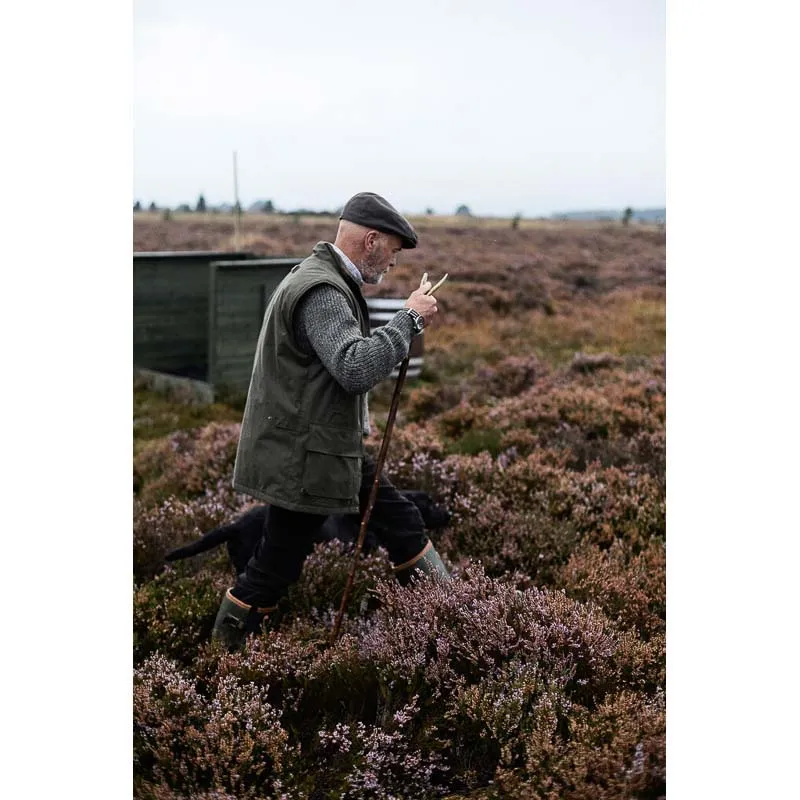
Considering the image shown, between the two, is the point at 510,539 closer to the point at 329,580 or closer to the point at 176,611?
the point at 329,580

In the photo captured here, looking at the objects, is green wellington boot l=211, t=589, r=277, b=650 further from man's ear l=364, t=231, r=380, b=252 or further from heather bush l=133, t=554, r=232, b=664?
man's ear l=364, t=231, r=380, b=252

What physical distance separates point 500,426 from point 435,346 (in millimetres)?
5825

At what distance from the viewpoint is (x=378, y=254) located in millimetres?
3689

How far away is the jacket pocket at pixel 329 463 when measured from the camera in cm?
358

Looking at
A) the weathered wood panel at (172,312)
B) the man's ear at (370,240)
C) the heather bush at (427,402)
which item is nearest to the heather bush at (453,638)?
the heather bush at (427,402)

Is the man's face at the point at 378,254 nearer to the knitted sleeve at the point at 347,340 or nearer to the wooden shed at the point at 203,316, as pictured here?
the knitted sleeve at the point at 347,340

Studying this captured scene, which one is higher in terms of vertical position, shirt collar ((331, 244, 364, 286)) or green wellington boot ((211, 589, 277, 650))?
shirt collar ((331, 244, 364, 286))

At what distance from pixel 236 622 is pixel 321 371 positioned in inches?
48.9

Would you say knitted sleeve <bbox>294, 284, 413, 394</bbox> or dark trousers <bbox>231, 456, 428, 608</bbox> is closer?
knitted sleeve <bbox>294, 284, 413, 394</bbox>

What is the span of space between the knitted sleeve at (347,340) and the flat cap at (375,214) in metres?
0.32

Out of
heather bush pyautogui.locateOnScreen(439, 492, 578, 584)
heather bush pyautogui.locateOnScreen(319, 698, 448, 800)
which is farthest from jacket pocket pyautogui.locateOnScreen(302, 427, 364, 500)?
heather bush pyautogui.locateOnScreen(439, 492, 578, 584)

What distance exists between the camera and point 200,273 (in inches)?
426

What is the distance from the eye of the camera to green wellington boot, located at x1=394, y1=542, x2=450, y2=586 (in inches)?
168

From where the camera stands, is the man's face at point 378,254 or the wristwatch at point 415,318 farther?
the man's face at point 378,254
